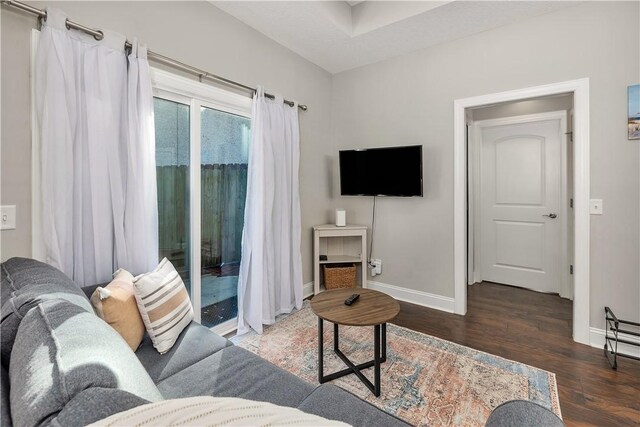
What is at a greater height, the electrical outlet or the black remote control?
the black remote control

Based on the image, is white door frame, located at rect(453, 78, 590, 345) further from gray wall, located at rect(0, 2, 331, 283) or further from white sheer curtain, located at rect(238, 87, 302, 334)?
white sheer curtain, located at rect(238, 87, 302, 334)

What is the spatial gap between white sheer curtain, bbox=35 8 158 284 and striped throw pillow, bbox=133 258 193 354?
406mm

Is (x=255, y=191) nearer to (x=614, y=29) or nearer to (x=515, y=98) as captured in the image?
(x=515, y=98)

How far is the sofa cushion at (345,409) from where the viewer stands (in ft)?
3.24

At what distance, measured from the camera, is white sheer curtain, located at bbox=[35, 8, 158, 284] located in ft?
5.16

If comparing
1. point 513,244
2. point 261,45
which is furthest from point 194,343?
point 513,244

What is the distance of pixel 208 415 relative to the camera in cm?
50

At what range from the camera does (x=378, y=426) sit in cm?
96

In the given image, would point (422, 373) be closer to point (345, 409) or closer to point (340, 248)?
point (345, 409)

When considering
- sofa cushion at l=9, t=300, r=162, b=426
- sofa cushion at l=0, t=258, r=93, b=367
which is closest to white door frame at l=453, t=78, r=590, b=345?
sofa cushion at l=9, t=300, r=162, b=426

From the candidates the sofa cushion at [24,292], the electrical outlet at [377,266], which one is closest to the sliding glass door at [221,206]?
the sofa cushion at [24,292]

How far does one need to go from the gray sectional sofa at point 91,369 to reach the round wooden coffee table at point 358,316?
0.55 metres

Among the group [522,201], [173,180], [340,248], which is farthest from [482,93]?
[173,180]

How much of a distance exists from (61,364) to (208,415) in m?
0.35
